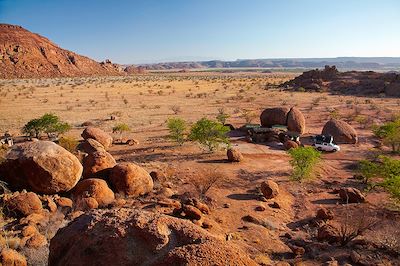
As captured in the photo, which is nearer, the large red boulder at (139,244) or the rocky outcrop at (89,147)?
the large red boulder at (139,244)

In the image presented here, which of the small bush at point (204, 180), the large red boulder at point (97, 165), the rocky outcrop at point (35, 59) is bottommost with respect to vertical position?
the small bush at point (204, 180)

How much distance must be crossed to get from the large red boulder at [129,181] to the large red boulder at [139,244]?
594 centimetres

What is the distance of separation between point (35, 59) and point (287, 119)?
9211 cm

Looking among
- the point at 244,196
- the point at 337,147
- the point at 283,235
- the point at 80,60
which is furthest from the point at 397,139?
the point at 80,60

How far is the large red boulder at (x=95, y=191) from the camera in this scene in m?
10.6

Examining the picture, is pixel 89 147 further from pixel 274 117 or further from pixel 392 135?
pixel 392 135

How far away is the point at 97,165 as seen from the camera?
12195mm

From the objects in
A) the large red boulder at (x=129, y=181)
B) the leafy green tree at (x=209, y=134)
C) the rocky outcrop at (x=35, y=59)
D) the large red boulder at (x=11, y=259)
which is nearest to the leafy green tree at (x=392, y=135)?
the leafy green tree at (x=209, y=134)

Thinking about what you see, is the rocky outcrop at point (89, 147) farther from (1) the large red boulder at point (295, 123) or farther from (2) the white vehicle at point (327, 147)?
(1) the large red boulder at point (295, 123)

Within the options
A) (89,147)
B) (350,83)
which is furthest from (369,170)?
(350,83)

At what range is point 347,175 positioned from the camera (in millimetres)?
16062

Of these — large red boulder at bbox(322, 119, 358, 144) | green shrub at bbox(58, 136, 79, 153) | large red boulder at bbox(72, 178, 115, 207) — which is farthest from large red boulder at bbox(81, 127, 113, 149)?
large red boulder at bbox(322, 119, 358, 144)

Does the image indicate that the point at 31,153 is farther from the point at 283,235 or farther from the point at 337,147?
the point at 337,147

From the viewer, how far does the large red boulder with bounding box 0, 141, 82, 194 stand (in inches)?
418
